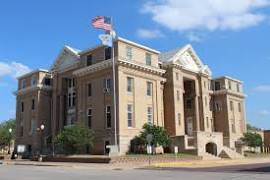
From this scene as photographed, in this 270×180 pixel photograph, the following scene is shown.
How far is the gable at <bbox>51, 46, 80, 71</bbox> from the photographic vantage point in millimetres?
58322

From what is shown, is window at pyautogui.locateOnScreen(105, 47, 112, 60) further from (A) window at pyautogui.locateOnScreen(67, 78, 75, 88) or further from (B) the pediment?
(A) window at pyautogui.locateOnScreen(67, 78, 75, 88)

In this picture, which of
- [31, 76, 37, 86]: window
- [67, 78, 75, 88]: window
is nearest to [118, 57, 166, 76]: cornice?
[67, 78, 75, 88]: window

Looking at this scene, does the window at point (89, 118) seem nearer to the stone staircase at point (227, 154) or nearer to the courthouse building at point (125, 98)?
the courthouse building at point (125, 98)

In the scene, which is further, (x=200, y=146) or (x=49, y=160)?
Result: (x=200, y=146)

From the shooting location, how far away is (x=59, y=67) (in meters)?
61.3

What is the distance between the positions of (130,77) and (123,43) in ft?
14.5

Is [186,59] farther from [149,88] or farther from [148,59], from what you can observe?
[149,88]

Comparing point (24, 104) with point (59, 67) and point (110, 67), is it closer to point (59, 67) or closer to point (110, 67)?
point (59, 67)

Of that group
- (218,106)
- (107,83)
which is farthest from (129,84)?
(218,106)

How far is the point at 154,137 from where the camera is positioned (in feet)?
147

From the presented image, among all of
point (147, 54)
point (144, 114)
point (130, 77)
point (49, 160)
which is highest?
point (147, 54)

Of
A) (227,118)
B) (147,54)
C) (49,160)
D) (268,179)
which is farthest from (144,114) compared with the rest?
(268,179)

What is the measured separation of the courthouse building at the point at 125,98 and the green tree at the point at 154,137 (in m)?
1.28

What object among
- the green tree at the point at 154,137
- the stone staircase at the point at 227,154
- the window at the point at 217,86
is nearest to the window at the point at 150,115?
the green tree at the point at 154,137
